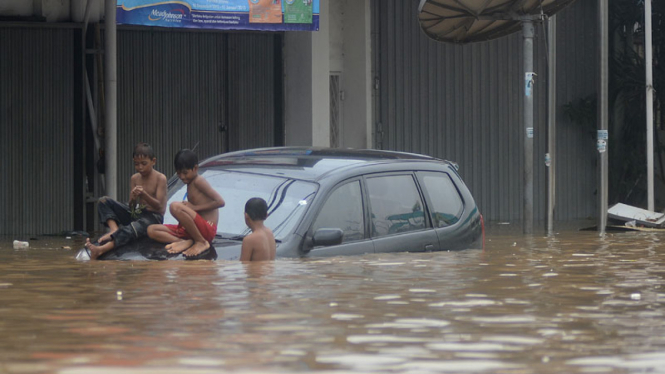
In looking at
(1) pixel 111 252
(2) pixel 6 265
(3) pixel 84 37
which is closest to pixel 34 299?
(1) pixel 111 252

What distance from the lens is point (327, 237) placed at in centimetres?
847

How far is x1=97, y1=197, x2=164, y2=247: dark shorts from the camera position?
8852mm

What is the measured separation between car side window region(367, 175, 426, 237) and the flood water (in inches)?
10.6

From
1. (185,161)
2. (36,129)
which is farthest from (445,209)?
(36,129)

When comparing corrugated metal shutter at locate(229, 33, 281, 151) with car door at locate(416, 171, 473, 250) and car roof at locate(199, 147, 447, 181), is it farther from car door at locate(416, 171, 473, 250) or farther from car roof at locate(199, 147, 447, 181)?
car door at locate(416, 171, 473, 250)

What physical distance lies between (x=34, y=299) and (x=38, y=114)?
10536 millimetres

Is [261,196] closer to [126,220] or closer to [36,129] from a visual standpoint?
[126,220]

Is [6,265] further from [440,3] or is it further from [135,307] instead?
[440,3]

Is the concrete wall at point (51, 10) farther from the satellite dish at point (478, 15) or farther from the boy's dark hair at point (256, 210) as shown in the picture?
the boy's dark hair at point (256, 210)

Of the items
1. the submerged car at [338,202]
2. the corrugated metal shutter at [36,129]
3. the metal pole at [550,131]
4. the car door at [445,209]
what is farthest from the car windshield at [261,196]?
the corrugated metal shutter at [36,129]

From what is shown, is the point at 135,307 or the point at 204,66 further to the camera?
the point at 204,66

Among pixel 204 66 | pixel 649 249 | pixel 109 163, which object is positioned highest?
pixel 204 66

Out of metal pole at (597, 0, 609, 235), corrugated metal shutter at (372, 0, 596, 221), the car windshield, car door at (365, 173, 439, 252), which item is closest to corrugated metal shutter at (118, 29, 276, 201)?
corrugated metal shutter at (372, 0, 596, 221)

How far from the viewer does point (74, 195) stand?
17.5 m
